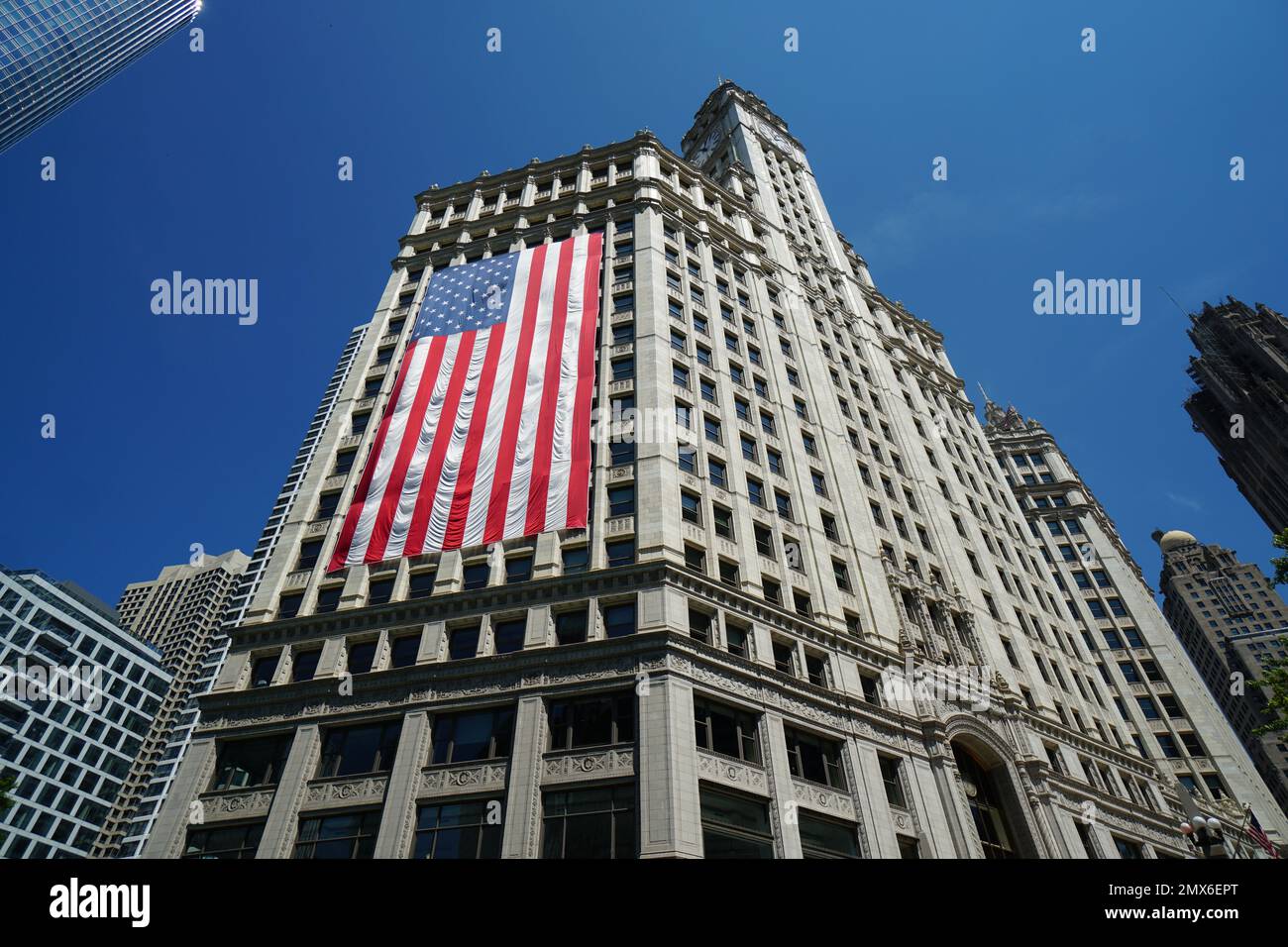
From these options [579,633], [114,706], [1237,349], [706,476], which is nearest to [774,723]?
[579,633]

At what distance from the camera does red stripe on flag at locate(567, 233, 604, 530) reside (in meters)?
33.3

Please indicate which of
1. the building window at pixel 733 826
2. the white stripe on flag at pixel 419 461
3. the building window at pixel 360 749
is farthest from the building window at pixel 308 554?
the building window at pixel 733 826

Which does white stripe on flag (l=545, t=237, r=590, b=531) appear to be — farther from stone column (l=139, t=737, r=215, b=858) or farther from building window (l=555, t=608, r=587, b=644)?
stone column (l=139, t=737, r=215, b=858)

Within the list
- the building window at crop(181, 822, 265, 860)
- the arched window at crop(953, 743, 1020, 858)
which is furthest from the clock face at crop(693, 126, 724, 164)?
the building window at crop(181, 822, 265, 860)

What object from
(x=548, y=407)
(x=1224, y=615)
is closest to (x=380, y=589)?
(x=548, y=407)

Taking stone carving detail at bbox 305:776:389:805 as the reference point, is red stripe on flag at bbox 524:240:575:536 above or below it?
above

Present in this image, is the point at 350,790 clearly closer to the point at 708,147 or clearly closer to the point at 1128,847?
the point at 1128,847

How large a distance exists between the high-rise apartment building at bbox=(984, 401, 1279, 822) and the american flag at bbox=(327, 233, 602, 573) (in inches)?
1149

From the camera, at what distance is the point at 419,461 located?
37594 mm

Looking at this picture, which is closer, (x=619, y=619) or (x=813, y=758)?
(x=813, y=758)

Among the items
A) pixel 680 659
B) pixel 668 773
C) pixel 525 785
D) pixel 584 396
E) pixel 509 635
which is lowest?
pixel 668 773

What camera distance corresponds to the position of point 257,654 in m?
32.9

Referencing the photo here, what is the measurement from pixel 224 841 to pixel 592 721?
13828 mm
